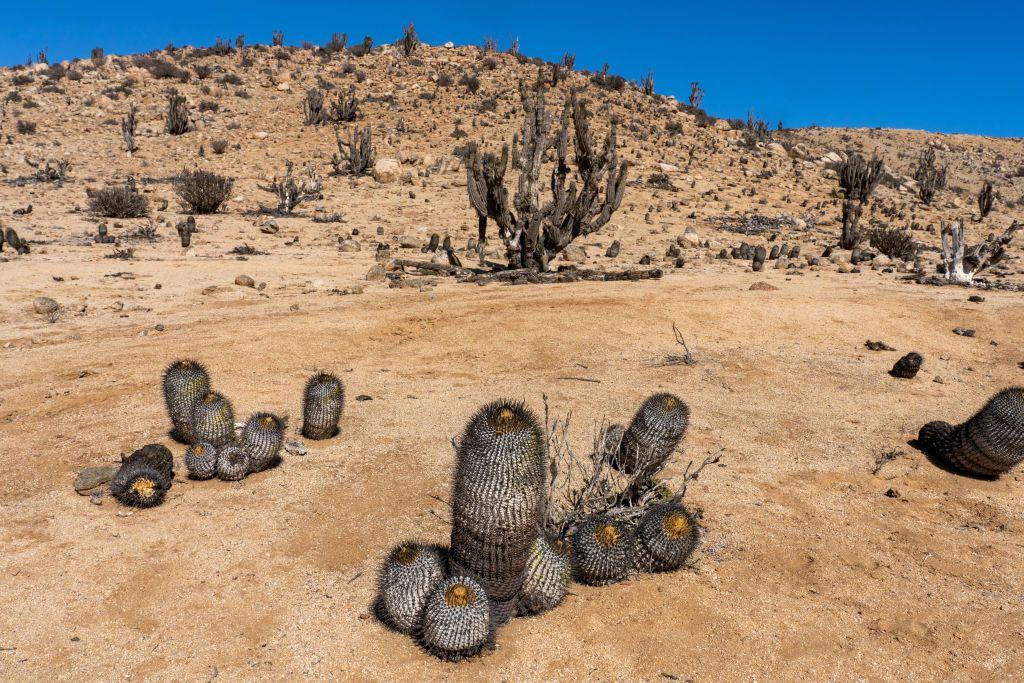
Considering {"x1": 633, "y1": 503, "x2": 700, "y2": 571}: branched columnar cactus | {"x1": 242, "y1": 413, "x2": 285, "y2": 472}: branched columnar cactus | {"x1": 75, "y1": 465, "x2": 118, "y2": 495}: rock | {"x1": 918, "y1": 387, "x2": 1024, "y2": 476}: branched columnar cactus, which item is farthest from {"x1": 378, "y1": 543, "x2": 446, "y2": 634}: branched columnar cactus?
{"x1": 918, "y1": 387, "x2": 1024, "y2": 476}: branched columnar cactus

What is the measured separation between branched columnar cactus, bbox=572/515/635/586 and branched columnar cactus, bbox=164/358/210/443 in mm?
3602

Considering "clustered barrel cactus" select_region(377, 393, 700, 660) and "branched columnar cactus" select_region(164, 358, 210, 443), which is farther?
"branched columnar cactus" select_region(164, 358, 210, 443)

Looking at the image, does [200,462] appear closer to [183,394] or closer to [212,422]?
[212,422]

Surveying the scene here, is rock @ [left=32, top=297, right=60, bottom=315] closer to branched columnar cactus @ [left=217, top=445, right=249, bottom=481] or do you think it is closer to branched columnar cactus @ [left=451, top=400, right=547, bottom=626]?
branched columnar cactus @ [left=217, top=445, right=249, bottom=481]

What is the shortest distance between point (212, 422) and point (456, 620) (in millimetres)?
3214

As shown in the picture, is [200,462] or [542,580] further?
[200,462]

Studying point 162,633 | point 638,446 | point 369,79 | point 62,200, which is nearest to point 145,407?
point 162,633

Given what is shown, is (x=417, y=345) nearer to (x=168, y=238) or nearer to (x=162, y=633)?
(x=162, y=633)

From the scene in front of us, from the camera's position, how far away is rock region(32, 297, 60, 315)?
9.46m

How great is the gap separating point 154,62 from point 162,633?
39.9 metres

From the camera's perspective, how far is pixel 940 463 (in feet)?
19.1

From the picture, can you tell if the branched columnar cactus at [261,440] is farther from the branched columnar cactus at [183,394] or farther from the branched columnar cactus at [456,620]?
the branched columnar cactus at [456,620]

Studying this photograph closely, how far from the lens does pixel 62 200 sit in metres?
18.9

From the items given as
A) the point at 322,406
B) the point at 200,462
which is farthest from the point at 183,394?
the point at 322,406
